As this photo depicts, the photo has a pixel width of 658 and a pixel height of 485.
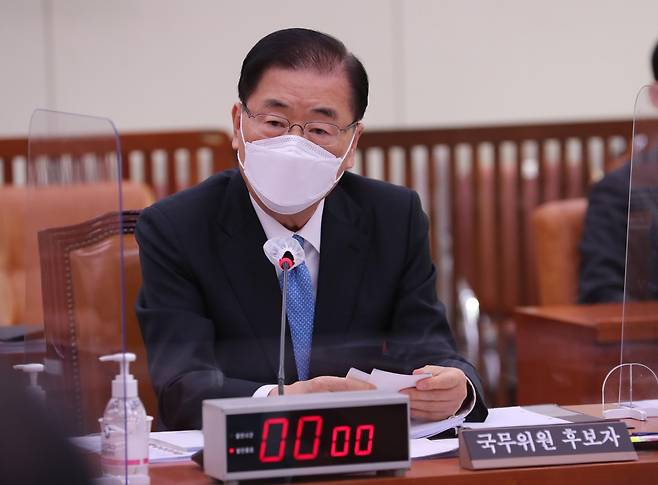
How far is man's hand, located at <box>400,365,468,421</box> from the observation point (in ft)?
4.98

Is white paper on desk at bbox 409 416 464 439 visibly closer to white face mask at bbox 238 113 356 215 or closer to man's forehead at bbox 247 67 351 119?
white face mask at bbox 238 113 356 215

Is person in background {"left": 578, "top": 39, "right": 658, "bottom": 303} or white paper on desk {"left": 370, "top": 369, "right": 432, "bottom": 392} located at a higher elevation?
white paper on desk {"left": 370, "top": 369, "right": 432, "bottom": 392}

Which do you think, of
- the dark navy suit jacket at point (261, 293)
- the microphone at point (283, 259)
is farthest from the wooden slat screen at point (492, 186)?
the microphone at point (283, 259)

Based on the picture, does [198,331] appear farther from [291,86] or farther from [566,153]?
[566,153]

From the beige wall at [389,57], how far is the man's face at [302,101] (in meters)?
2.59

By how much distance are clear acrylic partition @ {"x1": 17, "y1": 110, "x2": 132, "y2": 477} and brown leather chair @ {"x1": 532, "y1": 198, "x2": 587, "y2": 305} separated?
2029 millimetres

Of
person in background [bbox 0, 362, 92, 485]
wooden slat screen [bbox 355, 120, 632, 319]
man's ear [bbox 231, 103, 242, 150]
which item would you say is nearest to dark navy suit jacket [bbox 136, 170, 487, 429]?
man's ear [bbox 231, 103, 242, 150]

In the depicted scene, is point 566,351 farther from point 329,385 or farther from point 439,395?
point 329,385

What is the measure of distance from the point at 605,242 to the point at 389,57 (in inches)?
75.9

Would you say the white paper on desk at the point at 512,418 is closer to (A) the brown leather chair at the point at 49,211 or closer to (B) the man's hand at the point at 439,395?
(B) the man's hand at the point at 439,395

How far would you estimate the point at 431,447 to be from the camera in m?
1.42

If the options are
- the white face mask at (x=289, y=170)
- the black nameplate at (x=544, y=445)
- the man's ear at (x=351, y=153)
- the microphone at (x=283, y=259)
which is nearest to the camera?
the black nameplate at (x=544, y=445)

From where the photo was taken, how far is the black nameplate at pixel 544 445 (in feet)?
4.21

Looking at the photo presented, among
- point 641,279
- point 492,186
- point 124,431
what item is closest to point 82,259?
point 124,431
